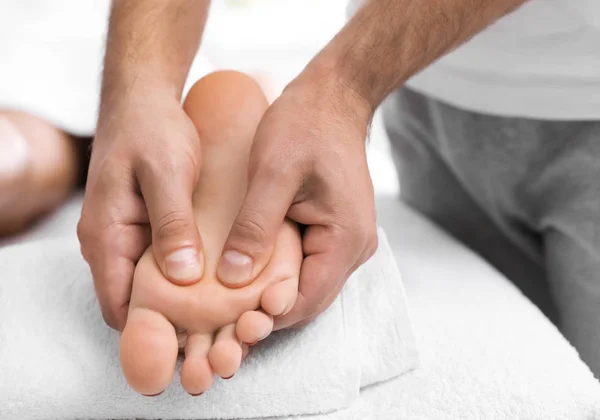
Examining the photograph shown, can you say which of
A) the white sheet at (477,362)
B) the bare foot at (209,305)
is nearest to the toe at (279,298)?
the bare foot at (209,305)

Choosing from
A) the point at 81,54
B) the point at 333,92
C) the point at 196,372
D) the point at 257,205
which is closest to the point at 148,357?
the point at 196,372

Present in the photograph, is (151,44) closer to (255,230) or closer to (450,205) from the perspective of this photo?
(255,230)

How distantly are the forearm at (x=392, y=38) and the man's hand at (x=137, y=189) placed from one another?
16cm

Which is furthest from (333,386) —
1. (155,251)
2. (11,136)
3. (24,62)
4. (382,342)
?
(24,62)

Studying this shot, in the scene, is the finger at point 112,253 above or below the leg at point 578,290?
above

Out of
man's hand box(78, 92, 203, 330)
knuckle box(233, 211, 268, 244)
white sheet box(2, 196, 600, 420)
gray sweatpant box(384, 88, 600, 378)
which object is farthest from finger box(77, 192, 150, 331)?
gray sweatpant box(384, 88, 600, 378)

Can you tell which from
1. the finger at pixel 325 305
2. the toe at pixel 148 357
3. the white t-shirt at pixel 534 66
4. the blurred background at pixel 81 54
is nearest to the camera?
the toe at pixel 148 357

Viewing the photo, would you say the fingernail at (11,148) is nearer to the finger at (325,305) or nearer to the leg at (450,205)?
the finger at (325,305)

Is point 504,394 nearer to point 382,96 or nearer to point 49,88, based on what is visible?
point 382,96

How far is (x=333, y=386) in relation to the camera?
55 centimetres

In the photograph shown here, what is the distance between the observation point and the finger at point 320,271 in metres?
0.54

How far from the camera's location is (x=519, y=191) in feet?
3.00

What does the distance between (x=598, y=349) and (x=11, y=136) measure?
0.84 m

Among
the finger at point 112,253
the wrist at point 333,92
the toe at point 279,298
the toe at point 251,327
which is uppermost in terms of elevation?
the wrist at point 333,92
